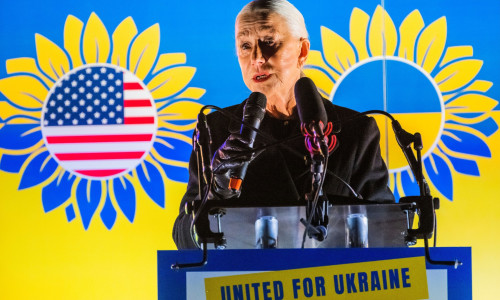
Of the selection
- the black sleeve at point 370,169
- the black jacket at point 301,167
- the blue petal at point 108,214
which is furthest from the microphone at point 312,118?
the blue petal at point 108,214

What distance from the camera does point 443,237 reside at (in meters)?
2.57

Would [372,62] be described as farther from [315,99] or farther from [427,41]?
[315,99]

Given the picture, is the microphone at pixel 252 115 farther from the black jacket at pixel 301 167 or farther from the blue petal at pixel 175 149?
the blue petal at pixel 175 149

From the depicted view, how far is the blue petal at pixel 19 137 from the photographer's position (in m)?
2.77

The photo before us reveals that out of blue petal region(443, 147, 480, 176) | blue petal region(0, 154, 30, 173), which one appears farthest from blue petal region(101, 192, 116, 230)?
blue petal region(443, 147, 480, 176)

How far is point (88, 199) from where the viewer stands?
106 inches

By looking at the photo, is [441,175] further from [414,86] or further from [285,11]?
[285,11]

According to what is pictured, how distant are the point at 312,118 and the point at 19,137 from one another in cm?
216

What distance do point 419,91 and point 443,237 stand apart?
25.3 inches

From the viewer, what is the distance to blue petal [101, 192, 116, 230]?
2686 millimetres

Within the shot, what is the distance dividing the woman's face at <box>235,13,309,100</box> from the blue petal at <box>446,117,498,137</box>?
73cm

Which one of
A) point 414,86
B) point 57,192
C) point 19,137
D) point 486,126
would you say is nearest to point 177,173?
point 57,192

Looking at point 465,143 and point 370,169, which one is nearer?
point 370,169

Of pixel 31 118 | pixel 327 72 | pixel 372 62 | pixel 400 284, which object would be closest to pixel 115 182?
pixel 31 118
